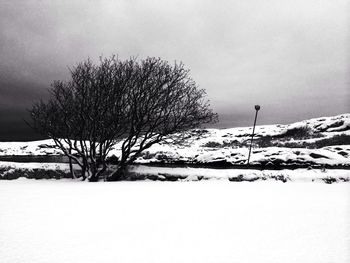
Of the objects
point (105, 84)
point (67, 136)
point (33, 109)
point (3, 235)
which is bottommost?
point (3, 235)

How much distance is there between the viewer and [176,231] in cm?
382

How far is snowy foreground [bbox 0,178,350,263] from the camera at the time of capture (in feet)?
9.55

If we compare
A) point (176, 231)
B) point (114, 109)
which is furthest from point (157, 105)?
point (176, 231)

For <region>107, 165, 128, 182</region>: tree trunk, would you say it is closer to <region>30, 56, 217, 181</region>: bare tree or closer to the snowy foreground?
<region>30, 56, 217, 181</region>: bare tree

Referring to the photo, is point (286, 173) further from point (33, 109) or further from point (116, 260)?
point (33, 109)

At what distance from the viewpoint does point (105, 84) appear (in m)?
13.0

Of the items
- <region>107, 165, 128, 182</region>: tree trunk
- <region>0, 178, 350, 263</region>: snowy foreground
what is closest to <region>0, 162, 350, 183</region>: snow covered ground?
<region>107, 165, 128, 182</region>: tree trunk

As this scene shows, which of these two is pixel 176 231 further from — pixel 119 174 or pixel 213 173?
pixel 119 174

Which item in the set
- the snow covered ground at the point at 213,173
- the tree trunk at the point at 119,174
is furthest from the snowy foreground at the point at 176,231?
the tree trunk at the point at 119,174

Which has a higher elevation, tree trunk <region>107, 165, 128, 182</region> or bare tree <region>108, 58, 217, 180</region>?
bare tree <region>108, 58, 217, 180</region>

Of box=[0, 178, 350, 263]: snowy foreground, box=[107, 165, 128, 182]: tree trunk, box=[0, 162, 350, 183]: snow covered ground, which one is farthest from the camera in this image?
box=[107, 165, 128, 182]: tree trunk

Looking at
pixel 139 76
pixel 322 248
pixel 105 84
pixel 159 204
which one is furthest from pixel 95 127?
pixel 322 248

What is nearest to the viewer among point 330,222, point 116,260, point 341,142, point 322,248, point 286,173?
point 116,260

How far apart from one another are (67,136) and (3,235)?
34.0ft
